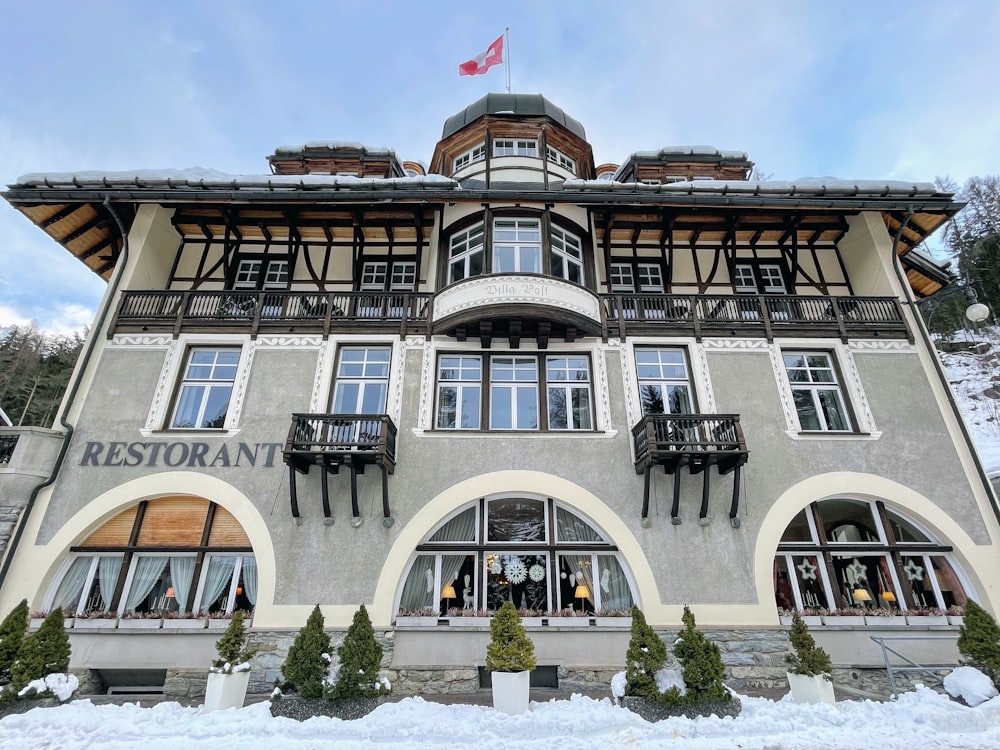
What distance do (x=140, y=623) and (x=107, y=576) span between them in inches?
75.2

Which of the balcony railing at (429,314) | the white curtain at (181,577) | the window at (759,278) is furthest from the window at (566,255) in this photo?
the white curtain at (181,577)

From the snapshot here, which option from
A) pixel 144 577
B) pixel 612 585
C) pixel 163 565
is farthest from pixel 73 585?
pixel 612 585

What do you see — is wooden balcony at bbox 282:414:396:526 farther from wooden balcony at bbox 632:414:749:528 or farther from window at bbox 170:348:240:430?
wooden balcony at bbox 632:414:749:528

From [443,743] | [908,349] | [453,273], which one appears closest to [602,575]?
[443,743]

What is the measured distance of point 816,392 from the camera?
46.9ft

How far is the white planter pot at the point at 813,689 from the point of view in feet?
28.6

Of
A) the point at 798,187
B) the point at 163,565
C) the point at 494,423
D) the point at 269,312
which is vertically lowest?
the point at 163,565

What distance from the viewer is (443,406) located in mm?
13898

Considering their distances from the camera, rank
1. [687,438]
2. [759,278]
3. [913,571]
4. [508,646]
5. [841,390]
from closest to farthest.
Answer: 1. [508,646]
2. [687,438]
3. [913,571]
4. [841,390]
5. [759,278]

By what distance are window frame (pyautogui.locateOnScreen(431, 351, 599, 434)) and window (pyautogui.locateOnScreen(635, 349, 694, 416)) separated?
1471mm

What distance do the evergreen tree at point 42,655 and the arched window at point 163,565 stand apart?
2322 millimetres

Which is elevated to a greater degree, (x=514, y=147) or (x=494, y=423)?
(x=514, y=147)

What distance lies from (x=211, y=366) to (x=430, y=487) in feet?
24.3

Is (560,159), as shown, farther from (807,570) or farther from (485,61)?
(807,570)
